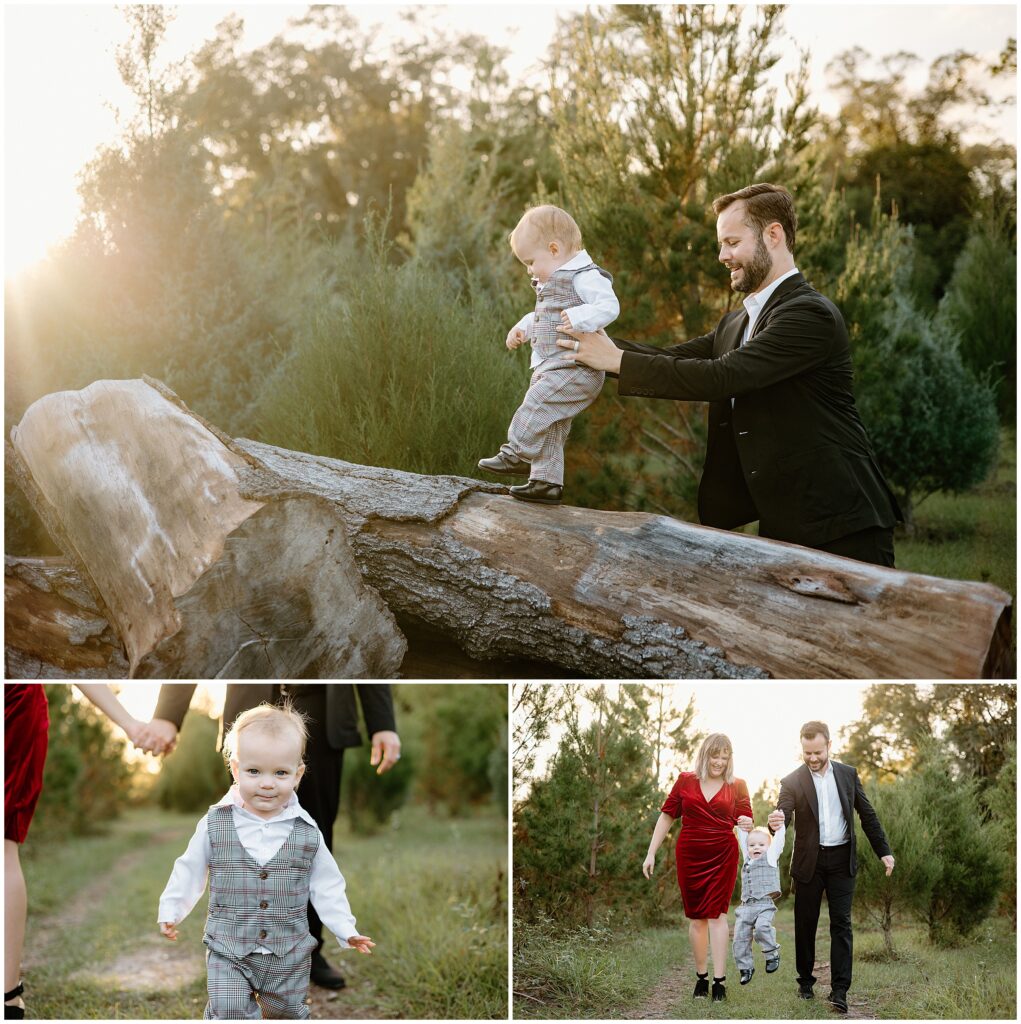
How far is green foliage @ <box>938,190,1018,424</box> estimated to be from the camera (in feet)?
34.6

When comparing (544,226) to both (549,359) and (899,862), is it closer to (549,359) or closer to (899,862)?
(549,359)

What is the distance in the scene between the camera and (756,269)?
4.14m

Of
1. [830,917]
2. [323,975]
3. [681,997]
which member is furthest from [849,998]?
[323,975]

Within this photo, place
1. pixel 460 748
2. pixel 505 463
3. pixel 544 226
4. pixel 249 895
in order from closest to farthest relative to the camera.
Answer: pixel 249 895
pixel 544 226
pixel 505 463
pixel 460 748

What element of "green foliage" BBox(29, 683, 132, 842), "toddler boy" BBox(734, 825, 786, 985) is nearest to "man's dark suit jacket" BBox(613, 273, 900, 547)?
"toddler boy" BBox(734, 825, 786, 985)

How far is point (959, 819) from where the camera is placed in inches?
153

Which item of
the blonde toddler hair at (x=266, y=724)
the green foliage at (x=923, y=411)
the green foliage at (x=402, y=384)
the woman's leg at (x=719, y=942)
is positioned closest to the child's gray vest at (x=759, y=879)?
the woman's leg at (x=719, y=942)

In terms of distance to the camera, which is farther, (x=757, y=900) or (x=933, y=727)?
(x=933, y=727)

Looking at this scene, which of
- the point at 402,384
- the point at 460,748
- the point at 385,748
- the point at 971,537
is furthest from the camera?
the point at 460,748

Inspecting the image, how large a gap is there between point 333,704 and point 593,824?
1.07m

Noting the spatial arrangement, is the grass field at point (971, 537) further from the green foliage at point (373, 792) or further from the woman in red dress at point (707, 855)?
the green foliage at point (373, 792)

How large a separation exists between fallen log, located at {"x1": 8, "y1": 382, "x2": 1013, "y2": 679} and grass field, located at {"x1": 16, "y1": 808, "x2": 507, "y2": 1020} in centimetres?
142

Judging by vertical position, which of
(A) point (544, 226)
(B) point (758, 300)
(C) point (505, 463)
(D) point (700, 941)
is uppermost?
(A) point (544, 226)

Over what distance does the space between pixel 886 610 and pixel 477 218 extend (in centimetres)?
578
